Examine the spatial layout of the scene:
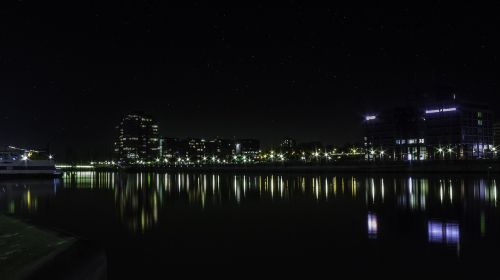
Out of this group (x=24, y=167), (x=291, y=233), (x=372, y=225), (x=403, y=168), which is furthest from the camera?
(x=24, y=167)

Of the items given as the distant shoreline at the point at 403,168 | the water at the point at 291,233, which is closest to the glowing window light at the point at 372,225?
the water at the point at 291,233

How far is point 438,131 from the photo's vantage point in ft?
461

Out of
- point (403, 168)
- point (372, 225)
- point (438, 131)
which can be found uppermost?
point (438, 131)

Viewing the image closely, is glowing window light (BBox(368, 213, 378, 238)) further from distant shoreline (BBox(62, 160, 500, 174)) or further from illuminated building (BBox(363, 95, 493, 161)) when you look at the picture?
illuminated building (BBox(363, 95, 493, 161))

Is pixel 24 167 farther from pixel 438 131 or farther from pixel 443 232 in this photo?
pixel 438 131

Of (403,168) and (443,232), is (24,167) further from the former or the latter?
(443,232)

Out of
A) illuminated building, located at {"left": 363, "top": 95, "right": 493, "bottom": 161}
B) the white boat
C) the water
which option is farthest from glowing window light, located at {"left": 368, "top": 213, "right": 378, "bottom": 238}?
illuminated building, located at {"left": 363, "top": 95, "right": 493, "bottom": 161}

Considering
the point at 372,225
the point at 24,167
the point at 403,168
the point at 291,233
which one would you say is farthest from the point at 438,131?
the point at 291,233

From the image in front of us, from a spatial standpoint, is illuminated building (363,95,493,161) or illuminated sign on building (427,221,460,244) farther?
illuminated building (363,95,493,161)

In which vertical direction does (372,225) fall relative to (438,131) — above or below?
below

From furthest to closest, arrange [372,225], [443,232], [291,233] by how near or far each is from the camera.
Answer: [372,225], [291,233], [443,232]

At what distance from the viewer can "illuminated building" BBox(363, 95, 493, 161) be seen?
135750 mm

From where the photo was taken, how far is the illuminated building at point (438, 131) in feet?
445

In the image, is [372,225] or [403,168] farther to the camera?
[403,168]
